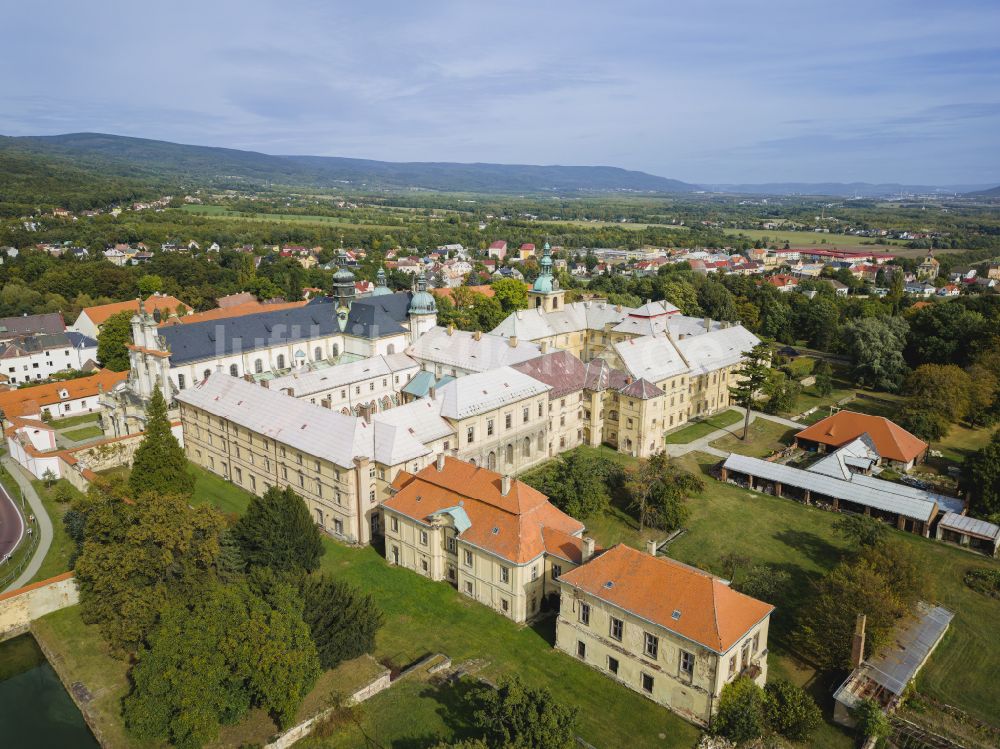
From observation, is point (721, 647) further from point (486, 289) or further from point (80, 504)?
point (486, 289)

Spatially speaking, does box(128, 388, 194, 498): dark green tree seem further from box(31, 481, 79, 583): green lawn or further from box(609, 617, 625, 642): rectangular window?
box(609, 617, 625, 642): rectangular window

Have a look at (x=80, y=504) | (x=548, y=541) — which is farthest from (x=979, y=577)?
(x=80, y=504)

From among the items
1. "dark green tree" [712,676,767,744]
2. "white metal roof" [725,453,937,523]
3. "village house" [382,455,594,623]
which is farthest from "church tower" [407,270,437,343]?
"dark green tree" [712,676,767,744]

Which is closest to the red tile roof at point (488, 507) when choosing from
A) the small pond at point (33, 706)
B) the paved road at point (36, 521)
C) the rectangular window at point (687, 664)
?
the rectangular window at point (687, 664)

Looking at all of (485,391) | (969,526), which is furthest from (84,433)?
(969,526)

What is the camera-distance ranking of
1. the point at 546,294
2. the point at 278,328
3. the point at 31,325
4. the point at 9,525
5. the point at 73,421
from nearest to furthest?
1. the point at 9,525
2. the point at 73,421
3. the point at 278,328
4. the point at 546,294
5. the point at 31,325

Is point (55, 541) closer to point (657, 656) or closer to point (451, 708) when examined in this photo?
point (451, 708)

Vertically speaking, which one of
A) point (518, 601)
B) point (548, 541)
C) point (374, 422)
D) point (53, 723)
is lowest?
point (53, 723)
